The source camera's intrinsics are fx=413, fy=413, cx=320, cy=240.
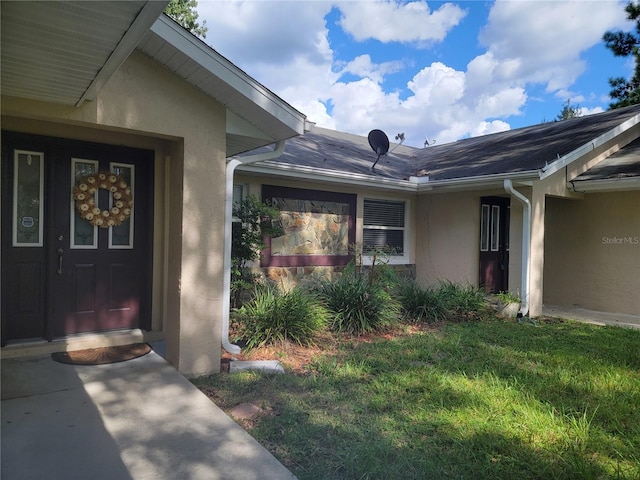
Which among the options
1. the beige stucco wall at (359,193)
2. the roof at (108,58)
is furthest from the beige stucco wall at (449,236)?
the roof at (108,58)

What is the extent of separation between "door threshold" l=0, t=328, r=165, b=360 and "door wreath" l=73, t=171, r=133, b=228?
1288mm

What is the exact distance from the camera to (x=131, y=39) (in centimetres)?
266

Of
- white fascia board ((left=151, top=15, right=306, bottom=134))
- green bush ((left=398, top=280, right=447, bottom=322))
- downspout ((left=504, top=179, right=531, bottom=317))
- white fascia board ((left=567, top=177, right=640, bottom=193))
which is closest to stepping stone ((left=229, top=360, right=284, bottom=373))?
white fascia board ((left=151, top=15, right=306, bottom=134))

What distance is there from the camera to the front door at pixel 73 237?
4.41 meters

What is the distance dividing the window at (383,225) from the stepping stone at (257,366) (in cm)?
469

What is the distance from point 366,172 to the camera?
8836 millimetres

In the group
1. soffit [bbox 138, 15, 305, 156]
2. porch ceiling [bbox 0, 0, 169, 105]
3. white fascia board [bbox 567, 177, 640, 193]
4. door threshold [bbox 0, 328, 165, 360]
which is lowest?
door threshold [bbox 0, 328, 165, 360]

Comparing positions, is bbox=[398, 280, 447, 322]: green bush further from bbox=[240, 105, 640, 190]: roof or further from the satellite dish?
the satellite dish

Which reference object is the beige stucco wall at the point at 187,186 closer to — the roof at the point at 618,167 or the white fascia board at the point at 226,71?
the white fascia board at the point at 226,71

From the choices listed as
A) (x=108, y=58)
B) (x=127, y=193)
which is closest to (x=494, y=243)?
(x=127, y=193)

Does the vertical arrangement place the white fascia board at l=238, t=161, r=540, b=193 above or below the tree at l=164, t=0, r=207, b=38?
below

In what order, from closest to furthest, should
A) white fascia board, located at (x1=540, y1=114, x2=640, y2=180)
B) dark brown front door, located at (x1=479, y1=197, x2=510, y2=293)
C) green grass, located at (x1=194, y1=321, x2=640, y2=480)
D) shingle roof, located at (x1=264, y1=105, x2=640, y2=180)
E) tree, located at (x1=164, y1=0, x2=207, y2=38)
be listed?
green grass, located at (x1=194, y1=321, x2=640, y2=480) → white fascia board, located at (x1=540, y1=114, x2=640, y2=180) → shingle roof, located at (x1=264, y1=105, x2=640, y2=180) → dark brown front door, located at (x1=479, y1=197, x2=510, y2=293) → tree, located at (x1=164, y1=0, x2=207, y2=38)

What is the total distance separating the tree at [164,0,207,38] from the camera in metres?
21.6

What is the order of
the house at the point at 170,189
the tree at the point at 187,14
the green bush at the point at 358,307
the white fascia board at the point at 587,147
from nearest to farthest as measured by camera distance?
the house at the point at 170,189
the green bush at the point at 358,307
the white fascia board at the point at 587,147
the tree at the point at 187,14
